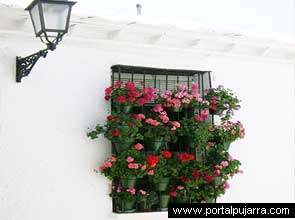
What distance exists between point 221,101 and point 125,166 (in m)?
1.73

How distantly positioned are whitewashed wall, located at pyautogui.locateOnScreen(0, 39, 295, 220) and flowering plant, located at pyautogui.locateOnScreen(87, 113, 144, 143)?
0.78ft

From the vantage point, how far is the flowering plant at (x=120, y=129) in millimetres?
5723

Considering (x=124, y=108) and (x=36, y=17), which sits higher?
(x=36, y=17)

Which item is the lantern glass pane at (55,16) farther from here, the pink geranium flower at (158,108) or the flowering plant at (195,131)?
the flowering plant at (195,131)

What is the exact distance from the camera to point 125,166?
5.76 meters

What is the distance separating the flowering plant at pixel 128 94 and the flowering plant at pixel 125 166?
0.66 m

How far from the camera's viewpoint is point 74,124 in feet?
19.2

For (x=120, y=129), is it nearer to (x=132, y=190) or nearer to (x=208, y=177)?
(x=132, y=190)

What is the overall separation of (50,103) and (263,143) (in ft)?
11.1

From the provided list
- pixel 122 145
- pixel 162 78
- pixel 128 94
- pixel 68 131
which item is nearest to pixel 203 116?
pixel 162 78

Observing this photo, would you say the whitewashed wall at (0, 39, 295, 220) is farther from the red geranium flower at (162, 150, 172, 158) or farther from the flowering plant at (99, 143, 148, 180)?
the red geranium flower at (162, 150, 172, 158)

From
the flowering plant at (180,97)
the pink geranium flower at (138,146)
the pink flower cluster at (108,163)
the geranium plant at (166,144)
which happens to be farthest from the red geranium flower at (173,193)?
the flowering plant at (180,97)

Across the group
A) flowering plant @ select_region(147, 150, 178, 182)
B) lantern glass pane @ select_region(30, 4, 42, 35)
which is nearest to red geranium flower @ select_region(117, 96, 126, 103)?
flowering plant @ select_region(147, 150, 178, 182)

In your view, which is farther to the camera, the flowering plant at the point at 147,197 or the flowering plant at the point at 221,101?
the flowering plant at the point at 221,101
